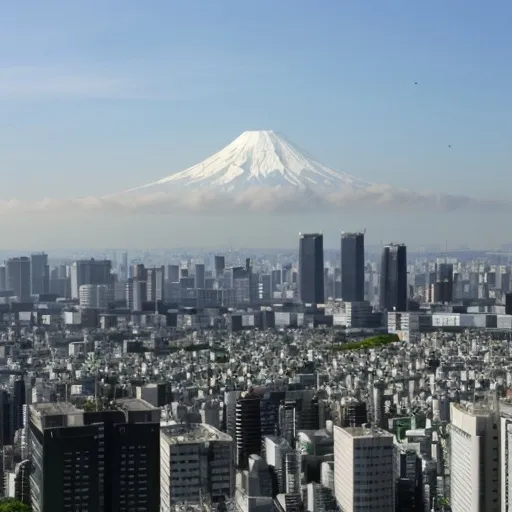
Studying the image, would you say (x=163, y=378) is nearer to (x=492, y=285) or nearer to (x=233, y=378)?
(x=233, y=378)

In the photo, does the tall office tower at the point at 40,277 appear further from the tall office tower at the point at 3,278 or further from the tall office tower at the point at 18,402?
the tall office tower at the point at 18,402

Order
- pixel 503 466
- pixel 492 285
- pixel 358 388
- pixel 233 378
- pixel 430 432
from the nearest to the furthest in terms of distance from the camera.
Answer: pixel 503 466 → pixel 430 432 → pixel 358 388 → pixel 233 378 → pixel 492 285

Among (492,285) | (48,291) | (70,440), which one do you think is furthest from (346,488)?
(492,285)

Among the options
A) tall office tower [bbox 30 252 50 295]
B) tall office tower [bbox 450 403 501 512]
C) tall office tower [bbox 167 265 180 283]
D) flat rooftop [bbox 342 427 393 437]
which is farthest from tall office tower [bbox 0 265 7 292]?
tall office tower [bbox 450 403 501 512]

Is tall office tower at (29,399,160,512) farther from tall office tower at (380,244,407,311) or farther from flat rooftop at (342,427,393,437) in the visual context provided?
tall office tower at (380,244,407,311)

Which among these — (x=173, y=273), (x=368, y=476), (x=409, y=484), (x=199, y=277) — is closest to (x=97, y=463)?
(x=368, y=476)

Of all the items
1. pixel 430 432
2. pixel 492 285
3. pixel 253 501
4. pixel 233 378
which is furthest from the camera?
pixel 492 285

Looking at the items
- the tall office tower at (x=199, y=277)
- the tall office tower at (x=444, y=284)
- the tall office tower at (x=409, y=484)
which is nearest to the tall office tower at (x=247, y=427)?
the tall office tower at (x=409, y=484)
